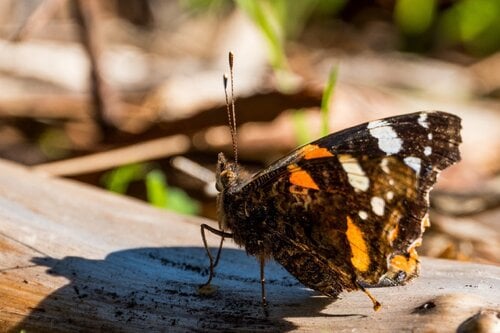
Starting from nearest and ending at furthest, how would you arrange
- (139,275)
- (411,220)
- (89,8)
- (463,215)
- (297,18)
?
(411,220) → (139,275) → (463,215) → (89,8) → (297,18)

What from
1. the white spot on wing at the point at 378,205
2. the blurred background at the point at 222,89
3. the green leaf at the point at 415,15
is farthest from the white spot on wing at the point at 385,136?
the green leaf at the point at 415,15

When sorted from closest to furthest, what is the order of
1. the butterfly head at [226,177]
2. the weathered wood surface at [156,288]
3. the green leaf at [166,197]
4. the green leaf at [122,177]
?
1. the weathered wood surface at [156,288]
2. the butterfly head at [226,177]
3. the green leaf at [166,197]
4. the green leaf at [122,177]

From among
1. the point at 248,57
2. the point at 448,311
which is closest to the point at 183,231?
the point at 448,311

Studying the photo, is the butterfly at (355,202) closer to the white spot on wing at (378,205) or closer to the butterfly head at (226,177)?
the white spot on wing at (378,205)

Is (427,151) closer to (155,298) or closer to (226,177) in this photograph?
(226,177)

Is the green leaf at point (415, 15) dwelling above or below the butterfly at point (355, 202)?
above

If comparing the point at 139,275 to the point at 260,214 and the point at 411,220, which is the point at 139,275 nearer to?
the point at 260,214
